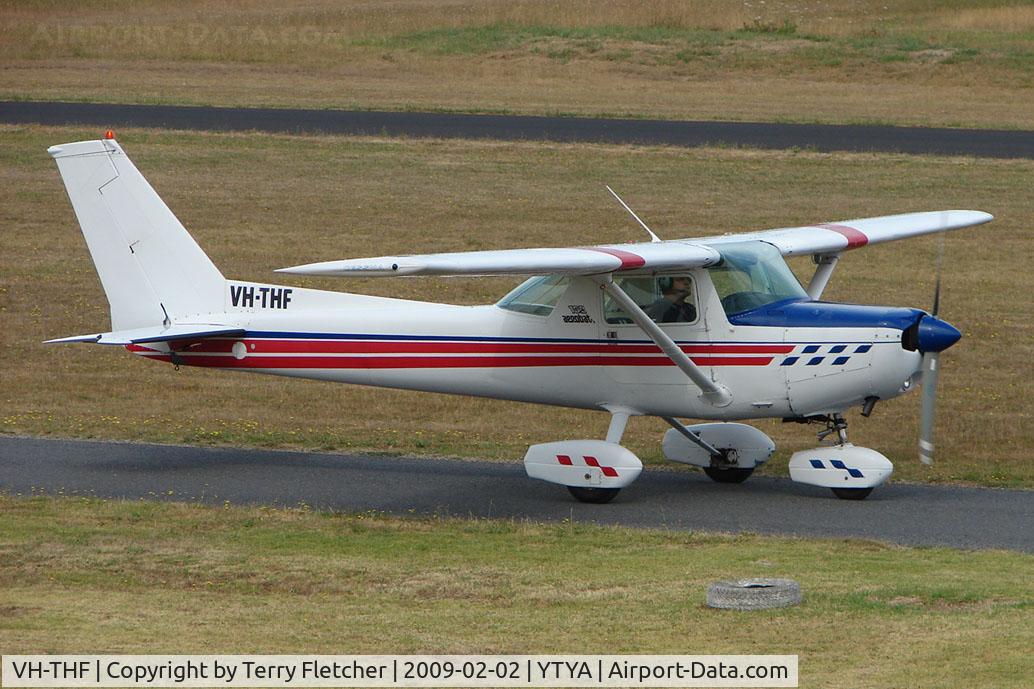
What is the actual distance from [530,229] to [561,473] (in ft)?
46.5

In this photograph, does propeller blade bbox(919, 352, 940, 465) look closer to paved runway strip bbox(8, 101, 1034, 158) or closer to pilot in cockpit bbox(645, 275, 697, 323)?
pilot in cockpit bbox(645, 275, 697, 323)

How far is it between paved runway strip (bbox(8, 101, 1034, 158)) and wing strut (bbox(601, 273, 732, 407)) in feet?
69.1

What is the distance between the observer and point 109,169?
51.4 feet

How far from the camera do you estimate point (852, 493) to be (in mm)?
14242

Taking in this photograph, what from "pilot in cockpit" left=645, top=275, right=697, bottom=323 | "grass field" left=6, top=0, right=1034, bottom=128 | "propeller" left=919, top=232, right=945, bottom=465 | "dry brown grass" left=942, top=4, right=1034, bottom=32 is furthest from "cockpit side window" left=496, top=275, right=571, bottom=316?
"dry brown grass" left=942, top=4, right=1034, bottom=32

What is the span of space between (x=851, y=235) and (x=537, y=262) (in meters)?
4.36

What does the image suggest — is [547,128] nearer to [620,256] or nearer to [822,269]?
[822,269]

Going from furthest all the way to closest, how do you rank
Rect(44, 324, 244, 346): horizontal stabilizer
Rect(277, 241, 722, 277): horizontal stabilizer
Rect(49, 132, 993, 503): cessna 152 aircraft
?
Rect(44, 324, 244, 346): horizontal stabilizer
Rect(49, 132, 993, 503): cessna 152 aircraft
Rect(277, 241, 722, 277): horizontal stabilizer

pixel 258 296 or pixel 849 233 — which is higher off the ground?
pixel 849 233

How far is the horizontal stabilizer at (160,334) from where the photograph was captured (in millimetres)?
15039

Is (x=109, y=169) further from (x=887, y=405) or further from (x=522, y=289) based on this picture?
(x=887, y=405)

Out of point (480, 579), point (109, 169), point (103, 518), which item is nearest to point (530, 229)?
point (109, 169)

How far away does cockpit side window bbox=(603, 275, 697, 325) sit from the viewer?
1423cm

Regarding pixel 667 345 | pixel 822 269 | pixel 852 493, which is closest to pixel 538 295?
pixel 667 345
